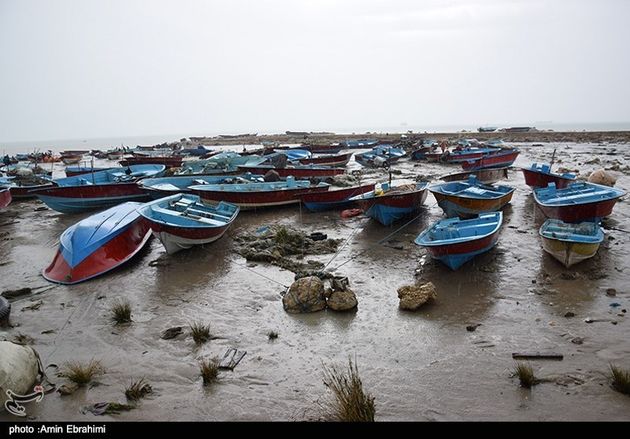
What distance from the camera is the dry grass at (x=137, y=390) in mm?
4828

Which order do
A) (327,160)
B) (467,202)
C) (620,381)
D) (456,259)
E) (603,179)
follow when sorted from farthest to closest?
(327,160)
(603,179)
(467,202)
(456,259)
(620,381)

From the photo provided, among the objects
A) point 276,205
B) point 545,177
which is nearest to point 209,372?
point 276,205

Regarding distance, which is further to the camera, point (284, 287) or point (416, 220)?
point (416, 220)

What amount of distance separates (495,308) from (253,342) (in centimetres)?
457

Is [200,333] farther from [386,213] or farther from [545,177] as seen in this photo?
[545,177]

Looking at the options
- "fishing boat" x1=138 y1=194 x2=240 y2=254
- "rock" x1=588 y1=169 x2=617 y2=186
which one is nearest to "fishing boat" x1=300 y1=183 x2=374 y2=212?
"fishing boat" x1=138 y1=194 x2=240 y2=254

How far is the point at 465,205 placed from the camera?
1216 cm

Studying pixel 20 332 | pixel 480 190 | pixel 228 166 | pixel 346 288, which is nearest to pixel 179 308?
pixel 20 332

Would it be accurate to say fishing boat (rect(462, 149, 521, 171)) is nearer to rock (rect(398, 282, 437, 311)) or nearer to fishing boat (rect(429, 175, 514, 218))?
fishing boat (rect(429, 175, 514, 218))

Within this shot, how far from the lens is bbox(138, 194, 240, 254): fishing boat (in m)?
9.97

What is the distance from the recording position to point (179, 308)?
7562mm

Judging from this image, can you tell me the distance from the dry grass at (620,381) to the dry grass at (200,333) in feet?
19.1

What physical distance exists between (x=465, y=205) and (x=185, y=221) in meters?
8.72

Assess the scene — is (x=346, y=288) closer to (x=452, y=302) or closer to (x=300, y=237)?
(x=452, y=302)
